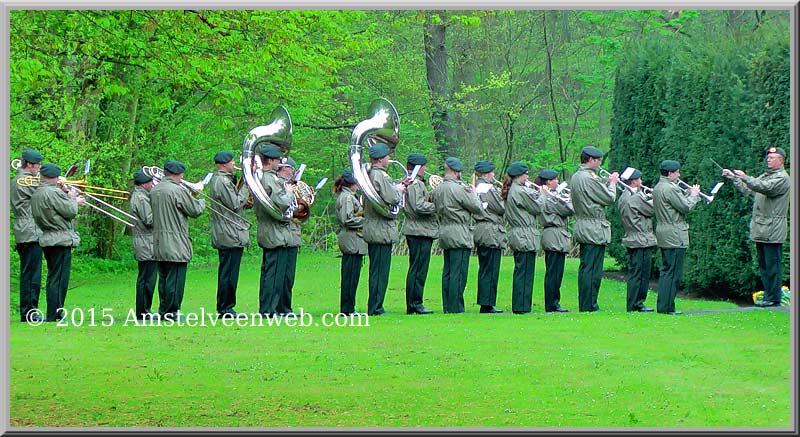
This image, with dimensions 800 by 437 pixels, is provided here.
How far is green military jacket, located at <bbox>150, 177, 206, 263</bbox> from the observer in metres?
13.8

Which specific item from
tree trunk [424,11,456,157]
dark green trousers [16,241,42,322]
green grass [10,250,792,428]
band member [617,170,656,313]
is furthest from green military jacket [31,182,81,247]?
tree trunk [424,11,456,157]

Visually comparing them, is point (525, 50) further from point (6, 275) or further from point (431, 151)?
point (6, 275)

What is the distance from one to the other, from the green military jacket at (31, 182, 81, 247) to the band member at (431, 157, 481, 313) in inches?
161

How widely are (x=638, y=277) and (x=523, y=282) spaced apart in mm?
1349

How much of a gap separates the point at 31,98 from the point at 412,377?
7.95 m

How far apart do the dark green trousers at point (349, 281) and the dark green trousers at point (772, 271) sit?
466 cm

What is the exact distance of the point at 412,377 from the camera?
10.8 meters

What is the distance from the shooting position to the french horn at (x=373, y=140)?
14484 mm

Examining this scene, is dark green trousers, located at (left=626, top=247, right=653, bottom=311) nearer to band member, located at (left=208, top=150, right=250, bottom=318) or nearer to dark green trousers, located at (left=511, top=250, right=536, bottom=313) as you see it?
dark green trousers, located at (left=511, top=250, right=536, bottom=313)

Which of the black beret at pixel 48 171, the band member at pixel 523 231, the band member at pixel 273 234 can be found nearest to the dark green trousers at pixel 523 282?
the band member at pixel 523 231

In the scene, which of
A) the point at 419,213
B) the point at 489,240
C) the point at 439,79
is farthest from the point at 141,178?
the point at 439,79

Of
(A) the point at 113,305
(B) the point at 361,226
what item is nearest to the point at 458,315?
(B) the point at 361,226

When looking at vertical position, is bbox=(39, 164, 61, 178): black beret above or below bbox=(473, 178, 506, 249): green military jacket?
above

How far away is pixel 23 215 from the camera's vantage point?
46.6ft
